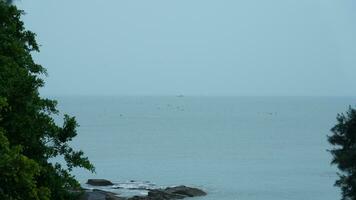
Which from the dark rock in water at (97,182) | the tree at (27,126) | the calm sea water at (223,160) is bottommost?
the tree at (27,126)

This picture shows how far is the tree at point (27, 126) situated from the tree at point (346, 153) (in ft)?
76.7

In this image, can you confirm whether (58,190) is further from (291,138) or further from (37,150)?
(291,138)

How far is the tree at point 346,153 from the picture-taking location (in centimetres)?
3469

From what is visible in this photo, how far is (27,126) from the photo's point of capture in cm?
1322

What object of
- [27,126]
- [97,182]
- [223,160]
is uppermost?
[223,160]

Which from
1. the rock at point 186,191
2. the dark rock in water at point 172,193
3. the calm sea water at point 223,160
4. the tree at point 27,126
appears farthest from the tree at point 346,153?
the tree at point 27,126

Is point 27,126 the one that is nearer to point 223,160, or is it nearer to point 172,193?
point 172,193

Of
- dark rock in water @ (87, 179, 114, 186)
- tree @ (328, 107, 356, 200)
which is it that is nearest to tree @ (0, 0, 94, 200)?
tree @ (328, 107, 356, 200)

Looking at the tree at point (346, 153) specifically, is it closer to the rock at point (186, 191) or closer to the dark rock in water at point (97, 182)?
the rock at point (186, 191)

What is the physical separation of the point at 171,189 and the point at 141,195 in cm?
343

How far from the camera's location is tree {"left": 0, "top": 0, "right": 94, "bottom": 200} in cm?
1089

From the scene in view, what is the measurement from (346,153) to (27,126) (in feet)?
85.5

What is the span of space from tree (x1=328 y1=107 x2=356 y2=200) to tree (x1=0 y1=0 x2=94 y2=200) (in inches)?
921

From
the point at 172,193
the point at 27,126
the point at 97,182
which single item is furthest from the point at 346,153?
the point at 97,182
